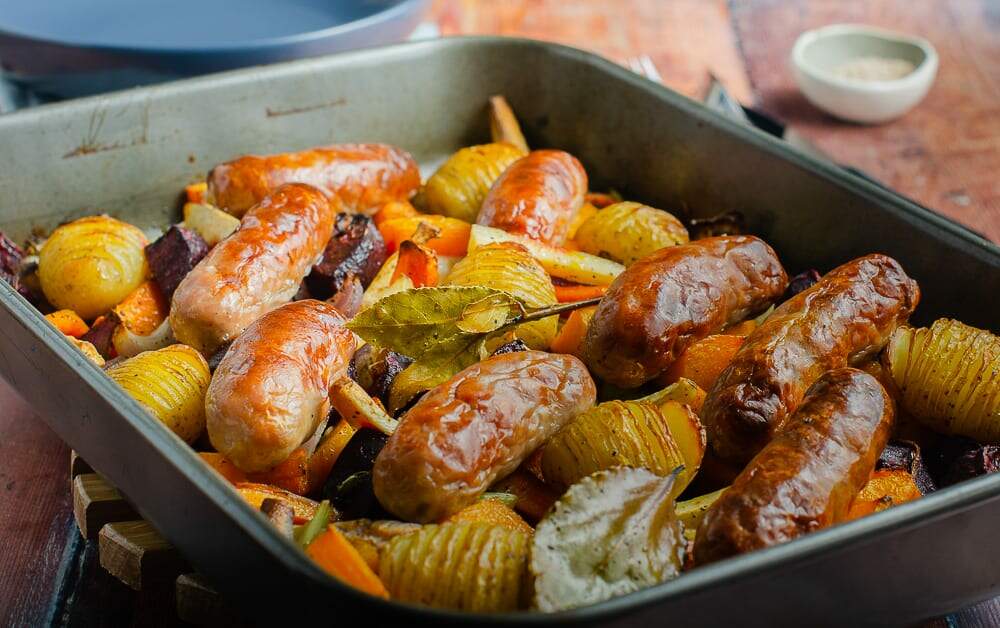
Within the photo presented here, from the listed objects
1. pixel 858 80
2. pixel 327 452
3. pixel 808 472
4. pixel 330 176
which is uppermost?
pixel 808 472

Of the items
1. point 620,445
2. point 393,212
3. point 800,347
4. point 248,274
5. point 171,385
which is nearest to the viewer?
point 620,445

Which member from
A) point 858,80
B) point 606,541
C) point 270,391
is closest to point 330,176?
point 270,391

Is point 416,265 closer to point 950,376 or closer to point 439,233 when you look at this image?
point 439,233

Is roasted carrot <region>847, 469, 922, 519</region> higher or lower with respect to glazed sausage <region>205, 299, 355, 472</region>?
lower

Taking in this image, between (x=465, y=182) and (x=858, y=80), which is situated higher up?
(x=465, y=182)

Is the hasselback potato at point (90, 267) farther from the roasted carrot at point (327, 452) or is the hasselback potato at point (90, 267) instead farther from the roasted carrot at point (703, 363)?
the roasted carrot at point (703, 363)

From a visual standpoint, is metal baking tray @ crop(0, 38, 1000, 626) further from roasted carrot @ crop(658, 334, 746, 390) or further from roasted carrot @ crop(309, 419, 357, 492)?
roasted carrot @ crop(658, 334, 746, 390)

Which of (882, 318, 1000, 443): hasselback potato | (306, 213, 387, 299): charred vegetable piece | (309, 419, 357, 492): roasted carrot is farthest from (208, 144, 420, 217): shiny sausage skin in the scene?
(882, 318, 1000, 443): hasselback potato

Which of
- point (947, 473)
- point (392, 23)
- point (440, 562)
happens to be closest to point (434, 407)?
point (440, 562)
